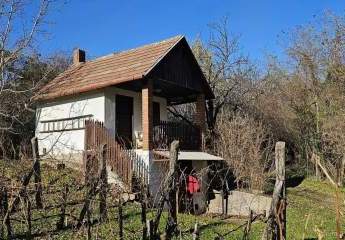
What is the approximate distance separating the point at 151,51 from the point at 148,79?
274 centimetres

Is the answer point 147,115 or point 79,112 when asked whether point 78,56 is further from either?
point 147,115

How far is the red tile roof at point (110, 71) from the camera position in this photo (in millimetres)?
19406

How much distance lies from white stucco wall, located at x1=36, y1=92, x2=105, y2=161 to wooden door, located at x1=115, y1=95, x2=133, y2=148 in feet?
3.57

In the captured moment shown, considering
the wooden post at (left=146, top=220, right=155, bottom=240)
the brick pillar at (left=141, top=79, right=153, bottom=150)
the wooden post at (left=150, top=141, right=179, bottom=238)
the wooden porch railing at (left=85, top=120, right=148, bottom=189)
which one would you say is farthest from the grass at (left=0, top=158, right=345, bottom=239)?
the brick pillar at (left=141, top=79, right=153, bottom=150)

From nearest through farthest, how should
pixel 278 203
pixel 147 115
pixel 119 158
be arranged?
pixel 278 203, pixel 119 158, pixel 147 115

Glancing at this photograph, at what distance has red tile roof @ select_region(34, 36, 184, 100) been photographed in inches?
764

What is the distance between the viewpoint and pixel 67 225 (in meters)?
11.6

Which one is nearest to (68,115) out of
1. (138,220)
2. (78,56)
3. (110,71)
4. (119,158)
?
(110,71)

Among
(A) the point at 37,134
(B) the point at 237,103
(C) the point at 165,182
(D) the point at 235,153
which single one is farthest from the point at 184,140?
(C) the point at 165,182

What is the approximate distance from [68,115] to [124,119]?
287cm

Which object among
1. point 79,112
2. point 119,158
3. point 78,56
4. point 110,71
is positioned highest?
point 78,56

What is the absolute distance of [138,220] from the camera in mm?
13312

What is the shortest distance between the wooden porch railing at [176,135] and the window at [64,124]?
3.46 m

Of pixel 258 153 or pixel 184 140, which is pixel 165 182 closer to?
pixel 184 140
